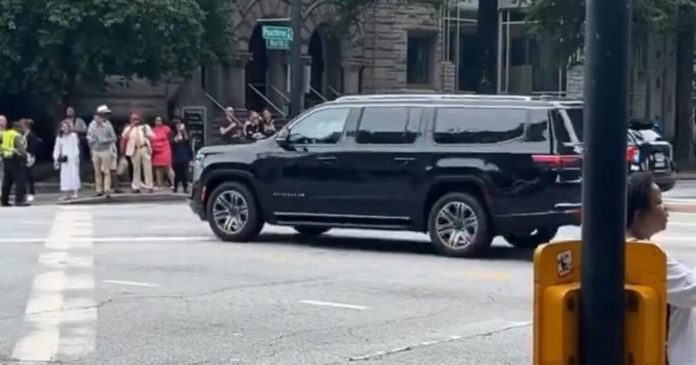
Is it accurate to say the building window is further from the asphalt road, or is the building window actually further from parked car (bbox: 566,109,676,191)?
the asphalt road

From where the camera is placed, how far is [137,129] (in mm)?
30062

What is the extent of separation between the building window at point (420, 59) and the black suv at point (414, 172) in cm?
3000

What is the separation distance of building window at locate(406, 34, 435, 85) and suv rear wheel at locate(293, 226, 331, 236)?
28.8 meters

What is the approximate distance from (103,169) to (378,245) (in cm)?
1239

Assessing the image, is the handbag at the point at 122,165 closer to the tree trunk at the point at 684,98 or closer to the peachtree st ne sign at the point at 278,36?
the peachtree st ne sign at the point at 278,36

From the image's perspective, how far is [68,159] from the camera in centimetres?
2795

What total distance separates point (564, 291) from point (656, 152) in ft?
84.3

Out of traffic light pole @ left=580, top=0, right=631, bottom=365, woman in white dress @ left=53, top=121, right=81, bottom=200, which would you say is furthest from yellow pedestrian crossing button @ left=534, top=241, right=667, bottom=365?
woman in white dress @ left=53, top=121, right=81, bottom=200

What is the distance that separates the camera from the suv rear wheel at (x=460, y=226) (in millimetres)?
16047

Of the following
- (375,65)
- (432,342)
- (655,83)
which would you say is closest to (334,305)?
(432,342)

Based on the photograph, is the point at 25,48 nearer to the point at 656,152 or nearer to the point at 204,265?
the point at 656,152

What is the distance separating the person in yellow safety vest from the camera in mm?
26281

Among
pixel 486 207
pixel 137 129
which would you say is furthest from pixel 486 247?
pixel 137 129

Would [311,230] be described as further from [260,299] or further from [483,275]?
[260,299]
